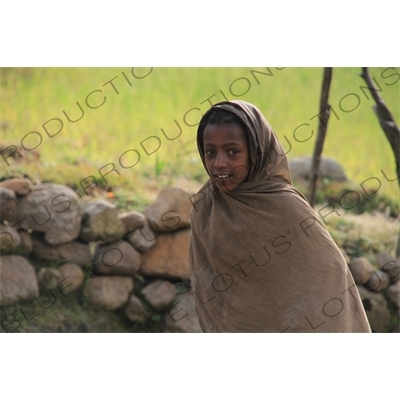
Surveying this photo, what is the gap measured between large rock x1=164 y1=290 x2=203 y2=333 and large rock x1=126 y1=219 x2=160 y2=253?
459 millimetres

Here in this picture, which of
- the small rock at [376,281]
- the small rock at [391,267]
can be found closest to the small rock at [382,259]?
the small rock at [391,267]

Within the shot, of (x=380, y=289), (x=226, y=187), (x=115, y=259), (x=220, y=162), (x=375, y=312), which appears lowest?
(x=375, y=312)

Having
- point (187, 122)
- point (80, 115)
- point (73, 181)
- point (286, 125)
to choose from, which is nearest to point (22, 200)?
point (73, 181)

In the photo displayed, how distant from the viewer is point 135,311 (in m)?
5.47

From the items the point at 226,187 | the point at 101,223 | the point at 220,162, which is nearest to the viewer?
the point at 220,162

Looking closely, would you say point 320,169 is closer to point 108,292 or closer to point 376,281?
point 376,281

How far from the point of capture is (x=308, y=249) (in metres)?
Answer: 3.11

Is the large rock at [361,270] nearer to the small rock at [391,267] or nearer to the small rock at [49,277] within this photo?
the small rock at [391,267]

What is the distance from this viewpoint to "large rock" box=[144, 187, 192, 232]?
5492mm

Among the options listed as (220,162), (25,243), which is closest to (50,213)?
(25,243)

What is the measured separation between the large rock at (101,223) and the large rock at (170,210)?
0.28m

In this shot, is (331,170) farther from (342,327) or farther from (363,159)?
(342,327)

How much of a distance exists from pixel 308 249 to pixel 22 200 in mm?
2807

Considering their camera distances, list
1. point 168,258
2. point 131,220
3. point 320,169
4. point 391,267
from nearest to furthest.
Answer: point 131,220 → point 168,258 → point 391,267 → point 320,169
